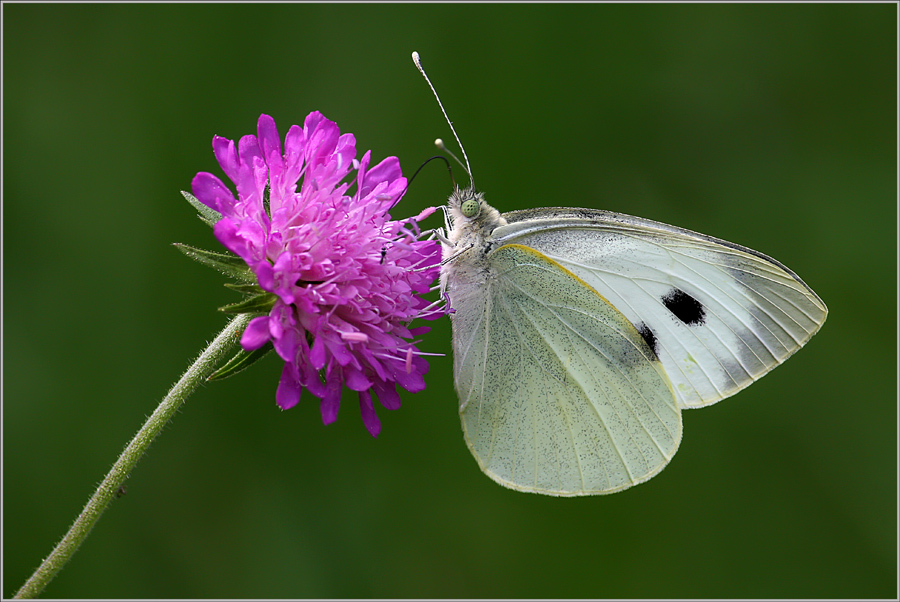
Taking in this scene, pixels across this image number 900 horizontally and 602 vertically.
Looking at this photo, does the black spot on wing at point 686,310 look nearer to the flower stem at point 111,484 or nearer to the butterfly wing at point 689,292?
the butterfly wing at point 689,292

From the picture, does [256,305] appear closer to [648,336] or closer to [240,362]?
[240,362]

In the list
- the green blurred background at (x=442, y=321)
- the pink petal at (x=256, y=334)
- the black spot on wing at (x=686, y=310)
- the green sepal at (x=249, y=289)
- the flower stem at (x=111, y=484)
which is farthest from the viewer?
the green blurred background at (x=442, y=321)

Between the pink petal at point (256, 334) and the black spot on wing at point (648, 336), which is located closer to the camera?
the pink petal at point (256, 334)

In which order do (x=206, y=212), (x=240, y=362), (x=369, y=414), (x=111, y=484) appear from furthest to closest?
(x=369, y=414), (x=206, y=212), (x=240, y=362), (x=111, y=484)

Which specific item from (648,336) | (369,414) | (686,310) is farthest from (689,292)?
(369,414)

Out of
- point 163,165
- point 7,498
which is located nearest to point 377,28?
point 163,165

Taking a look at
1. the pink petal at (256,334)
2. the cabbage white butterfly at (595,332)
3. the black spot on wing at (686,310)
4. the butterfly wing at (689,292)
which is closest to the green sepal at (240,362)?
the pink petal at (256,334)

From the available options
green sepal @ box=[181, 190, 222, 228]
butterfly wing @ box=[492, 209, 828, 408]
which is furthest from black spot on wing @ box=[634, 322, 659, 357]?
green sepal @ box=[181, 190, 222, 228]
